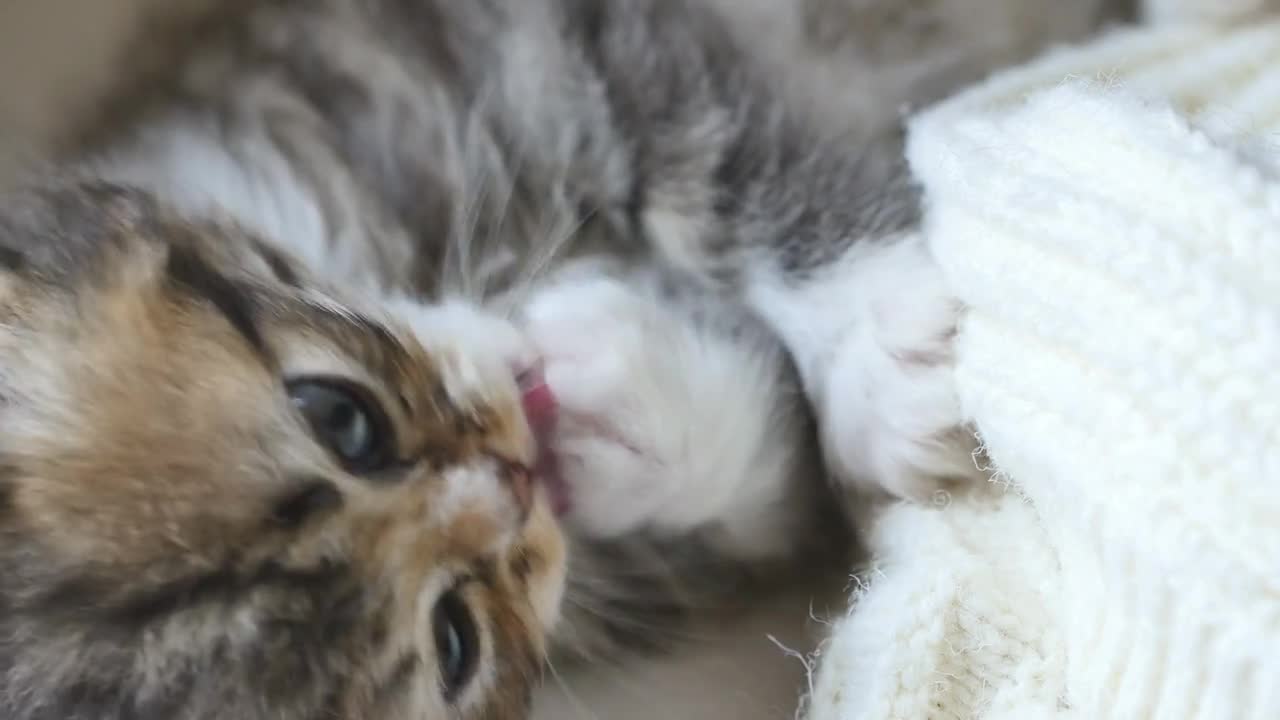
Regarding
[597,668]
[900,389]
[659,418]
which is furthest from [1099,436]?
[597,668]

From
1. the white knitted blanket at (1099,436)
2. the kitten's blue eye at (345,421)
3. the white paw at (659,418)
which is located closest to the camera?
the white knitted blanket at (1099,436)

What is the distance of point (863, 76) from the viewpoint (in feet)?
3.68

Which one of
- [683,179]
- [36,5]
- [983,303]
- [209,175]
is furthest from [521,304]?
[36,5]

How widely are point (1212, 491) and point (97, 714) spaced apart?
54cm

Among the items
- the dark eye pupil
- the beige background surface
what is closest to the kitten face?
the dark eye pupil

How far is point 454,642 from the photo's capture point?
75 centimetres

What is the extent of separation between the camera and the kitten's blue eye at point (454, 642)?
2.45 feet

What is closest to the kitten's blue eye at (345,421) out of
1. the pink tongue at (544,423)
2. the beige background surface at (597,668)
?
the pink tongue at (544,423)

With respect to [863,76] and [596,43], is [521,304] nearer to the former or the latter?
[596,43]

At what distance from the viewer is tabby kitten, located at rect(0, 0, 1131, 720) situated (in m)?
0.65

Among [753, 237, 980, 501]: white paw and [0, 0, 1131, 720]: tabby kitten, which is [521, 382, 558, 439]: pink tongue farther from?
[753, 237, 980, 501]: white paw

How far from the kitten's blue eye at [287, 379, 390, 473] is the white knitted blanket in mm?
313

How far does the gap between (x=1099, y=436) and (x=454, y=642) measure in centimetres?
39

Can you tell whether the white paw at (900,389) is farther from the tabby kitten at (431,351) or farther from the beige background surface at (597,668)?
the beige background surface at (597,668)
